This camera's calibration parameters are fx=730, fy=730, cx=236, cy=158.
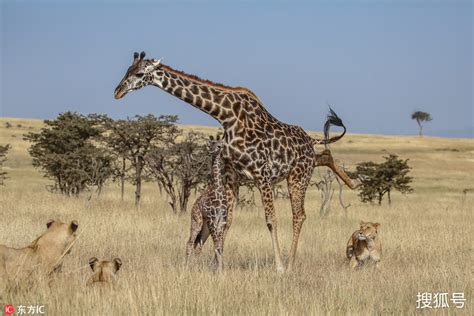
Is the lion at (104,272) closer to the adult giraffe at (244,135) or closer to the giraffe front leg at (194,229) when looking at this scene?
the adult giraffe at (244,135)

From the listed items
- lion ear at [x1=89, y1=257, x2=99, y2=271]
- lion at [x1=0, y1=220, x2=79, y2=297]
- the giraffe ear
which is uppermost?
the giraffe ear

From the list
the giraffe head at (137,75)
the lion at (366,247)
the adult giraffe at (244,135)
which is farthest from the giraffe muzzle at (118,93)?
the lion at (366,247)

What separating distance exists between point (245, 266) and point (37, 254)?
4.58m

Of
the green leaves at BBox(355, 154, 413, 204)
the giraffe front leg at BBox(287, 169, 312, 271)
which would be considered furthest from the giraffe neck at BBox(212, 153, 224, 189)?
the green leaves at BBox(355, 154, 413, 204)

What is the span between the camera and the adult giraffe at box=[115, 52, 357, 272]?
935 cm

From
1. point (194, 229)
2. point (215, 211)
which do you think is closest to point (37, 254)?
point (215, 211)

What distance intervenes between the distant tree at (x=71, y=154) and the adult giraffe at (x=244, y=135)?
1723 cm

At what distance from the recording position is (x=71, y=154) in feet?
93.6

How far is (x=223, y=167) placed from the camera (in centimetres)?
975

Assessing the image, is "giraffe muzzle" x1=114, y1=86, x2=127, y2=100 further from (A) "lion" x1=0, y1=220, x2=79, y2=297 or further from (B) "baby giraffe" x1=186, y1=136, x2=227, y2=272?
(A) "lion" x1=0, y1=220, x2=79, y2=297

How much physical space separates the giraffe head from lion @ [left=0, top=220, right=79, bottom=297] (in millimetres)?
2737

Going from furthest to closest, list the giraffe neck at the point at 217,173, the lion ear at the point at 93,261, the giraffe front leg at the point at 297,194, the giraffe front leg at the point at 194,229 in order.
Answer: the giraffe front leg at the point at 194,229
the giraffe front leg at the point at 297,194
the giraffe neck at the point at 217,173
the lion ear at the point at 93,261

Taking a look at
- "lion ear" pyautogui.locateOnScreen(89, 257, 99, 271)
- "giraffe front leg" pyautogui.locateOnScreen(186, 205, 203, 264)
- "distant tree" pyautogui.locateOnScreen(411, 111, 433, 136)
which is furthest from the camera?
"distant tree" pyautogui.locateOnScreen(411, 111, 433, 136)

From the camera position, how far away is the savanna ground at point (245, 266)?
6.94 metres
